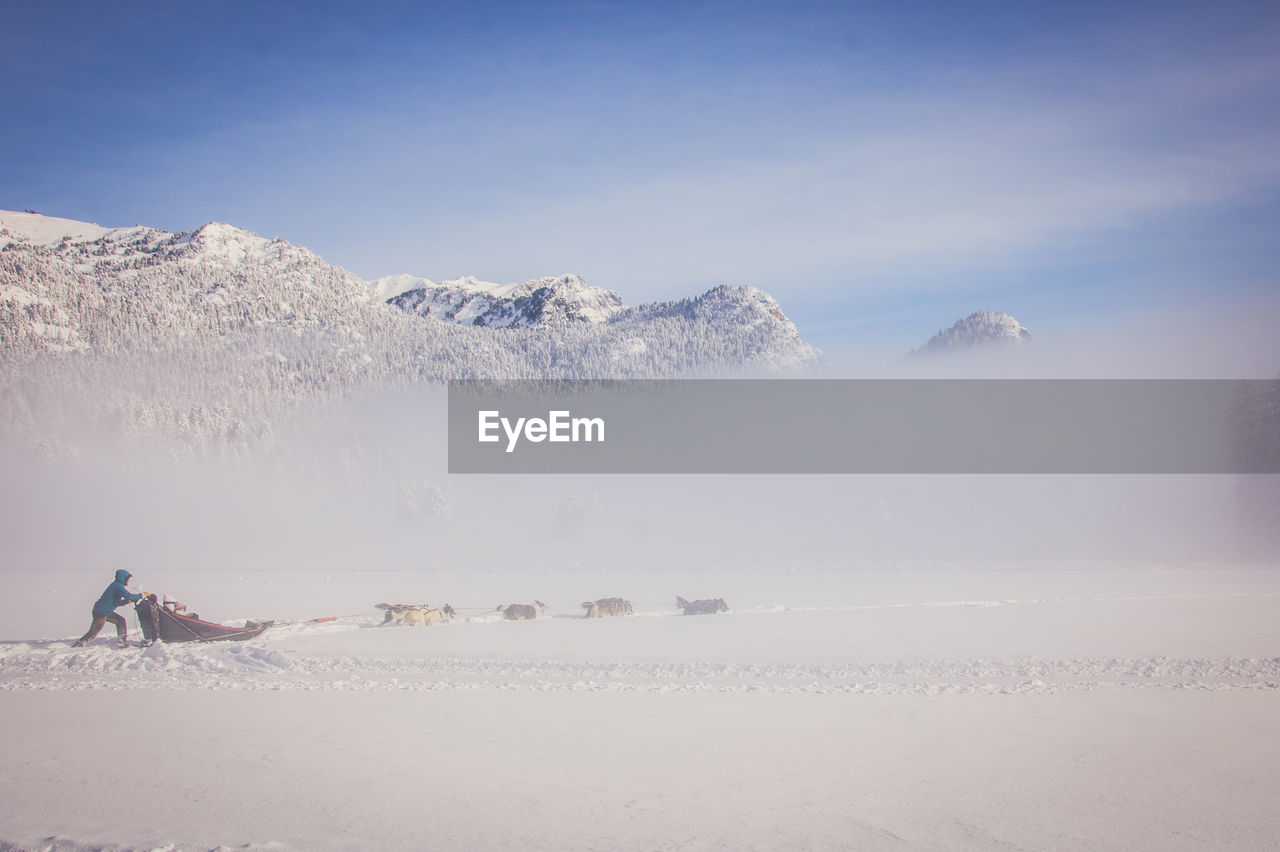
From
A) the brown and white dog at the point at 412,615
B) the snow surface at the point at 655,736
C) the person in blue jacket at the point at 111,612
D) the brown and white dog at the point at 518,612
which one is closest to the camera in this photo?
the snow surface at the point at 655,736

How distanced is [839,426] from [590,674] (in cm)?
12918

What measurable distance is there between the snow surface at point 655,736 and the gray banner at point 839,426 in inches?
3236

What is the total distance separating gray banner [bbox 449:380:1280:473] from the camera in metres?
104

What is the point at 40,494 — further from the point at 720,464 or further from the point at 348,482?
the point at 720,464

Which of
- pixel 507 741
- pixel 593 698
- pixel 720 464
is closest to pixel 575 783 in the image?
pixel 507 741

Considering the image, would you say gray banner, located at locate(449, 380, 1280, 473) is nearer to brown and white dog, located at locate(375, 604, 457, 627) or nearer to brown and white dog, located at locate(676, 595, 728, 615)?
brown and white dog, located at locate(676, 595, 728, 615)

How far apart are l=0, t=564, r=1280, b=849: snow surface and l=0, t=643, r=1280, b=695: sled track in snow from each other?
9 cm

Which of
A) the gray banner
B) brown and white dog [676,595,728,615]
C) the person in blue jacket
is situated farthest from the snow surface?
the gray banner

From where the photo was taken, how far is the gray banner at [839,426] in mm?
103812

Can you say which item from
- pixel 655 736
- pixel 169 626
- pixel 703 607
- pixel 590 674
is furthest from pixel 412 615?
pixel 655 736

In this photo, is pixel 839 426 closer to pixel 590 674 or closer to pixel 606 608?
pixel 606 608

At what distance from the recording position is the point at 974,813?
303 inches

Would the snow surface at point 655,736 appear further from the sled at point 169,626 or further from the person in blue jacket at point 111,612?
the sled at point 169,626

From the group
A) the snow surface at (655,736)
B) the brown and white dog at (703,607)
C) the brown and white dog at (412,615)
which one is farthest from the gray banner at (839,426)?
the brown and white dog at (412,615)
